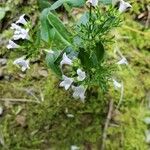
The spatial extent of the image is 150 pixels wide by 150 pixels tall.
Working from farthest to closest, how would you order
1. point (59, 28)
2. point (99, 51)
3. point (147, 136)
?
point (147, 136)
point (59, 28)
point (99, 51)

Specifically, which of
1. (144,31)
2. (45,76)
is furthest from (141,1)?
(45,76)

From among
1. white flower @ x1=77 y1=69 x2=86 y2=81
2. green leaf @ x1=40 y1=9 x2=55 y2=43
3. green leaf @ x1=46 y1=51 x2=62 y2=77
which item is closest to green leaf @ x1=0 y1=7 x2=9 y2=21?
green leaf @ x1=40 y1=9 x2=55 y2=43

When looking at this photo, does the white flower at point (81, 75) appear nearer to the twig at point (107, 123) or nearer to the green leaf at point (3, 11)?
the twig at point (107, 123)

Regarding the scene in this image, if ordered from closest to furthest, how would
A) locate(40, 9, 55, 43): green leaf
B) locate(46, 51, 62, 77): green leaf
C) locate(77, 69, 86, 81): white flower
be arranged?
locate(77, 69, 86, 81): white flower, locate(46, 51, 62, 77): green leaf, locate(40, 9, 55, 43): green leaf

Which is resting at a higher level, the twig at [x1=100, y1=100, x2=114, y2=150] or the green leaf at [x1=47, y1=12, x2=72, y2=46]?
the green leaf at [x1=47, y1=12, x2=72, y2=46]

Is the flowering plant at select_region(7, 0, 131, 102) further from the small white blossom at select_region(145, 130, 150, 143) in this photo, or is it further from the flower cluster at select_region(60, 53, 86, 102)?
the small white blossom at select_region(145, 130, 150, 143)

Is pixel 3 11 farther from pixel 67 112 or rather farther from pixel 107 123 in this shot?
pixel 107 123

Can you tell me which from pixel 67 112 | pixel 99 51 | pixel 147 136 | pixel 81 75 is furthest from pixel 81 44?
pixel 147 136
